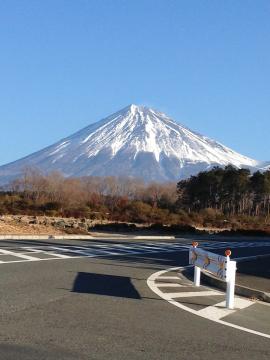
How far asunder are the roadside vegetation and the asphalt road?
42.9m

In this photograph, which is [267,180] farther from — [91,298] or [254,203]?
[91,298]

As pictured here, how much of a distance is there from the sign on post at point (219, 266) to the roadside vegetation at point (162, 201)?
4113cm

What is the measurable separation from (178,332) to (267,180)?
91.8 meters

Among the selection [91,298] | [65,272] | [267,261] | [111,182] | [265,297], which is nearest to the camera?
[91,298]

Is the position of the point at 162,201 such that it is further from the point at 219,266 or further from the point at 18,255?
the point at 219,266

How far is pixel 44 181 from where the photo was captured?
385 ft

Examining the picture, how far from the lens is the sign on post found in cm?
1065

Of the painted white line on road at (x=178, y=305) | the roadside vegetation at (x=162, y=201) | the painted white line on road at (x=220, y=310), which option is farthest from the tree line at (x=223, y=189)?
the painted white line on road at (x=220, y=310)

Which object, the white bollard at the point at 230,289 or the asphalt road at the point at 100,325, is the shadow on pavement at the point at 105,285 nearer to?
the asphalt road at the point at 100,325

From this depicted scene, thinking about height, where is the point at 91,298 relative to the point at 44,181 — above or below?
below

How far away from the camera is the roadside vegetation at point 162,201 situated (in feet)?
234

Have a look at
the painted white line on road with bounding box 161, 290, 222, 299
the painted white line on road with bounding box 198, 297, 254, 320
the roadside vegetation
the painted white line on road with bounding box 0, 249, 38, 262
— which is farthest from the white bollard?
the roadside vegetation

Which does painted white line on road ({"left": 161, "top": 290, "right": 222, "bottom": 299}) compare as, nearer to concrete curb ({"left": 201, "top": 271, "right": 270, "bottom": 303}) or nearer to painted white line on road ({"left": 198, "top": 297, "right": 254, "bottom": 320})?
concrete curb ({"left": 201, "top": 271, "right": 270, "bottom": 303})

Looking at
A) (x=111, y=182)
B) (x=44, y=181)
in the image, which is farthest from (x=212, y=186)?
(x=111, y=182)
